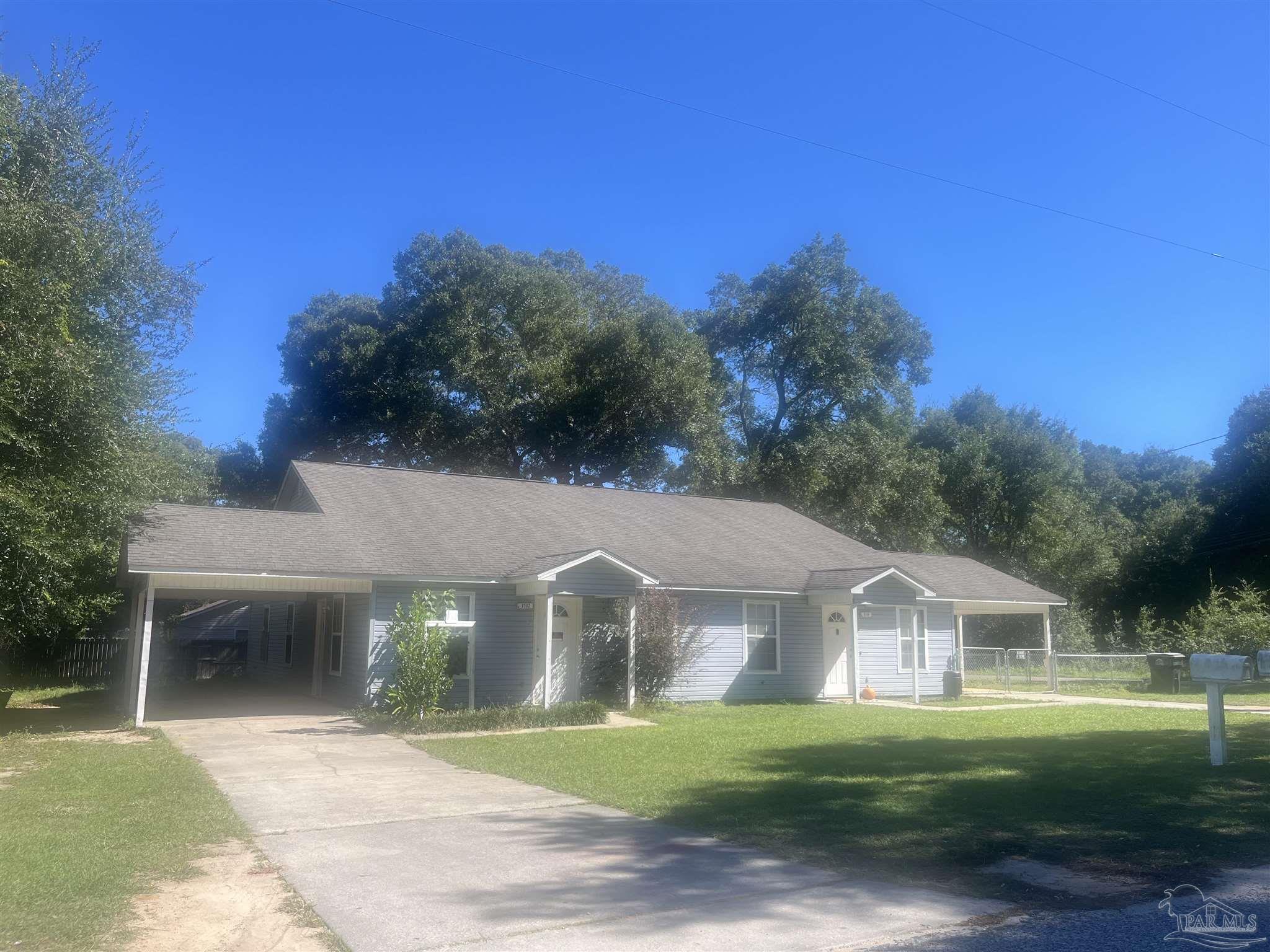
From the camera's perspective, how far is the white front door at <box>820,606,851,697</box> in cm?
2200

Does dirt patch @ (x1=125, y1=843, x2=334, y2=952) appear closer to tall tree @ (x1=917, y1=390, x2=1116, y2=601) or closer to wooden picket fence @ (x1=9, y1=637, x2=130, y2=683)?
wooden picket fence @ (x1=9, y1=637, x2=130, y2=683)

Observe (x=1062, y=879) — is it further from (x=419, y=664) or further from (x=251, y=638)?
(x=251, y=638)

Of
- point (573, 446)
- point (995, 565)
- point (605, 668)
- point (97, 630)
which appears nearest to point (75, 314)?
point (605, 668)

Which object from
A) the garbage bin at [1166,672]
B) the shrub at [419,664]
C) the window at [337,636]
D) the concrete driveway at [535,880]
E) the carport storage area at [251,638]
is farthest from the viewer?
the garbage bin at [1166,672]

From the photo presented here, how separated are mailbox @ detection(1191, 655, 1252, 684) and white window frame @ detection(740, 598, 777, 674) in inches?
448

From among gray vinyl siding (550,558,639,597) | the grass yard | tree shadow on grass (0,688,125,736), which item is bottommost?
tree shadow on grass (0,688,125,736)

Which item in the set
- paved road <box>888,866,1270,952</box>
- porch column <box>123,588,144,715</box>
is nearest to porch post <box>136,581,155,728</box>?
porch column <box>123,588,144,715</box>

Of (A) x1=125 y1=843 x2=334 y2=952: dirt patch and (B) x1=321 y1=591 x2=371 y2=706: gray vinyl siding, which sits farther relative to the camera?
(B) x1=321 y1=591 x2=371 y2=706: gray vinyl siding

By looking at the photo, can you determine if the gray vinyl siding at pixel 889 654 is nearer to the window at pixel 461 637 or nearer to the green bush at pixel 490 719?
the green bush at pixel 490 719

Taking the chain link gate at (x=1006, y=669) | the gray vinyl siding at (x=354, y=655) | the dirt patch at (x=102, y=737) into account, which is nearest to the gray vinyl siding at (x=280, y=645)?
the gray vinyl siding at (x=354, y=655)

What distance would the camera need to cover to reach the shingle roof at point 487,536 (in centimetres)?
1652

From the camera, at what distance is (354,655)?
1841 centimetres

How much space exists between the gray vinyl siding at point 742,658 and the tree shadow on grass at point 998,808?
7.53m

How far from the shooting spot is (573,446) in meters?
38.2
